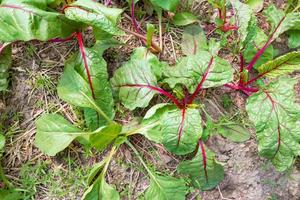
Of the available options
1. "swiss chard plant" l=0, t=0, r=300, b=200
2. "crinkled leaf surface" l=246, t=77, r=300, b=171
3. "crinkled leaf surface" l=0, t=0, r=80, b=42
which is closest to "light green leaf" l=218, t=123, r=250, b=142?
"swiss chard plant" l=0, t=0, r=300, b=200

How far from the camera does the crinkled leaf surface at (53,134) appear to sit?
1806mm

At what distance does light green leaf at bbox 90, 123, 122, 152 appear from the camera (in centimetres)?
174

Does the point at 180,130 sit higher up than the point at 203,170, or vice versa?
the point at 180,130

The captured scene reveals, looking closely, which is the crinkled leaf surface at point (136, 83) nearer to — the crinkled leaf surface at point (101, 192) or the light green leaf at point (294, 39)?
the crinkled leaf surface at point (101, 192)

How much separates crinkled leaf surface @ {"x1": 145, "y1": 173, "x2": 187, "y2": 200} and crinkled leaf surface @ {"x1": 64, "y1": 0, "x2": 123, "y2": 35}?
553 mm

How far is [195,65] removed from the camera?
1787 millimetres

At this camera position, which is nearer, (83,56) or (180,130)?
(180,130)

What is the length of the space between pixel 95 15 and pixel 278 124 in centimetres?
A: 74

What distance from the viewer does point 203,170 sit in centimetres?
183

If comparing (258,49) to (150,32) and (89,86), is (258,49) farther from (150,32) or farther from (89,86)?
(89,86)

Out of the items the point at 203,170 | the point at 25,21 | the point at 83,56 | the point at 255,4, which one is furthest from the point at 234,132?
the point at 25,21

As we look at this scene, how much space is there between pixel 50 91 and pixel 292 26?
0.96m

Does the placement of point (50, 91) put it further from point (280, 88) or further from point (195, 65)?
point (280, 88)

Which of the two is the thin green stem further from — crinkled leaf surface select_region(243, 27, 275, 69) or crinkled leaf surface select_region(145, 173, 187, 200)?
crinkled leaf surface select_region(243, 27, 275, 69)
